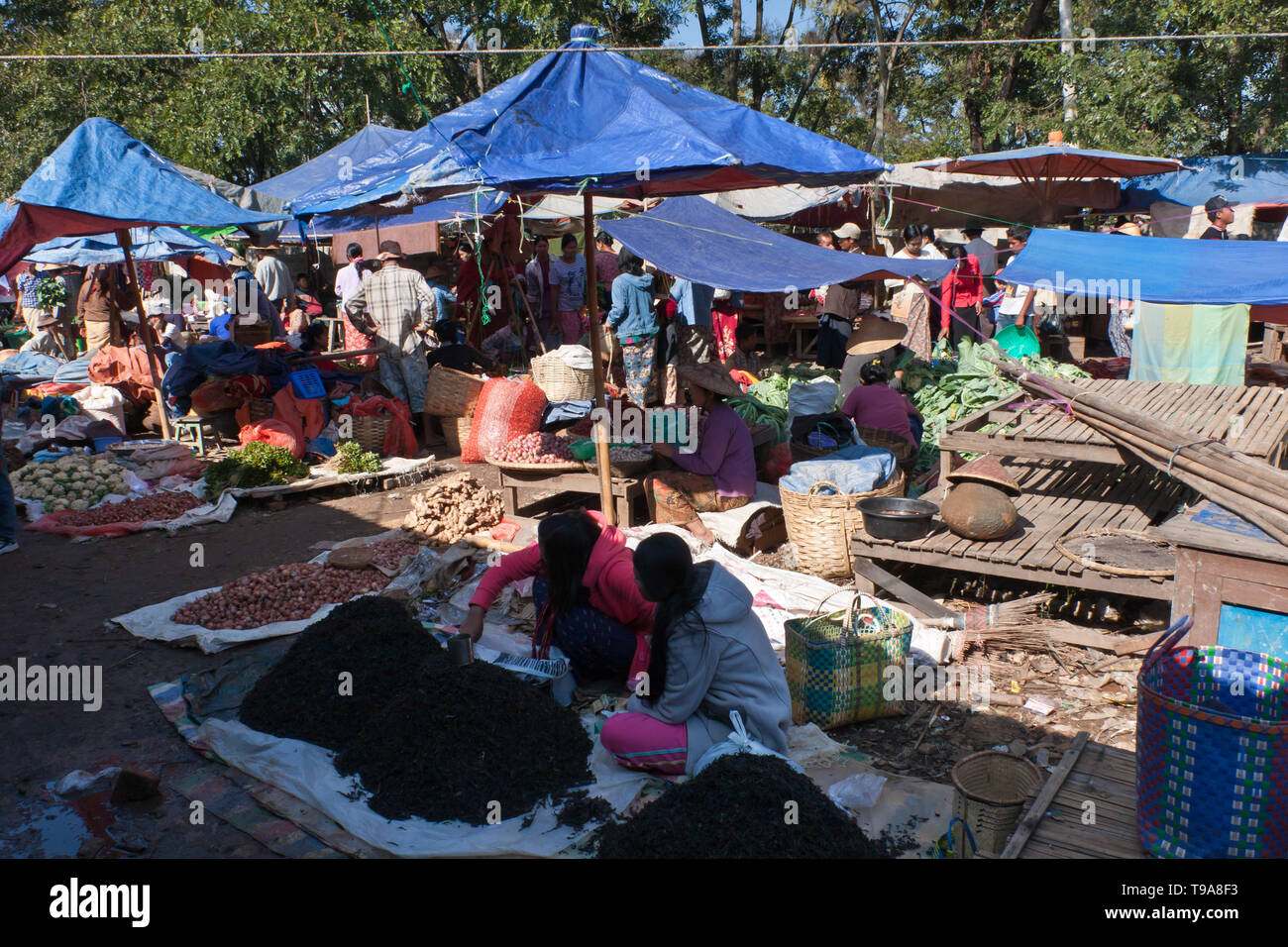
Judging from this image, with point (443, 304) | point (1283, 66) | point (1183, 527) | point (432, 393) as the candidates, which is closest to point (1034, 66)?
point (1283, 66)

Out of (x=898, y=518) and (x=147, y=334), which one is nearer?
(x=898, y=518)

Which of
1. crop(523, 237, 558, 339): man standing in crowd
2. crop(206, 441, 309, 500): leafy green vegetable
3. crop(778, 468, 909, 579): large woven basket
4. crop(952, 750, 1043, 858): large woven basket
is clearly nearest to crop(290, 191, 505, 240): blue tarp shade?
crop(523, 237, 558, 339): man standing in crowd

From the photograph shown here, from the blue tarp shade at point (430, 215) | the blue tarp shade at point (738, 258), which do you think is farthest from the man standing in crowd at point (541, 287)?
the blue tarp shade at point (738, 258)

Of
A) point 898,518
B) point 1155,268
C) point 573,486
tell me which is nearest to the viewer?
point 898,518

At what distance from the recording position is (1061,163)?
1139 cm

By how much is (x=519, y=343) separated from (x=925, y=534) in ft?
23.9

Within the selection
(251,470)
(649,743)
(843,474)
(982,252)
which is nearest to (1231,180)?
(982,252)

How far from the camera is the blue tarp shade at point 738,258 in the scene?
6617 millimetres

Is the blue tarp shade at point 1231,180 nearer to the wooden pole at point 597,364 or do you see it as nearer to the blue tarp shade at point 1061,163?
the blue tarp shade at point 1061,163

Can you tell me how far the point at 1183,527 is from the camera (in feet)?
11.6

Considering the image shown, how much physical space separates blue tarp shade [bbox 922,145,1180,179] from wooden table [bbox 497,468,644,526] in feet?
23.7

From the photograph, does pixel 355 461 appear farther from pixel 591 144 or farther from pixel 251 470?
pixel 591 144

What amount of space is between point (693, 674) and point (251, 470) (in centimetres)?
536

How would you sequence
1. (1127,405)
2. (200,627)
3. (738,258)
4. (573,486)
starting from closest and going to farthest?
(200,627), (1127,405), (573,486), (738,258)
